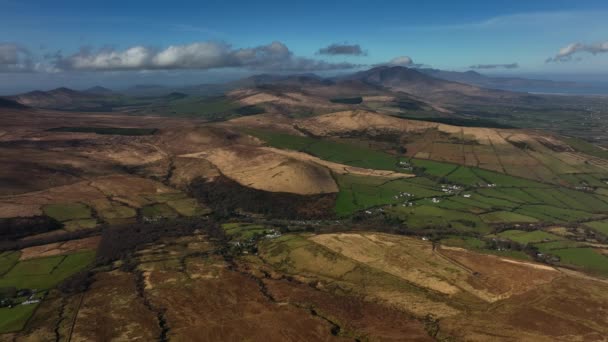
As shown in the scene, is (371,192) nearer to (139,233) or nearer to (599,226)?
(599,226)

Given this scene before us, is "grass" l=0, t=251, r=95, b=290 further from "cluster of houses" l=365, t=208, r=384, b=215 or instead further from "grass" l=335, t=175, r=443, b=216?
"cluster of houses" l=365, t=208, r=384, b=215

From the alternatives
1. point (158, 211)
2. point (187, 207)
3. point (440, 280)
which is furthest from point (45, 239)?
point (440, 280)

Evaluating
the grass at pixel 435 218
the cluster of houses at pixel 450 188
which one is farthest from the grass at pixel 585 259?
the cluster of houses at pixel 450 188

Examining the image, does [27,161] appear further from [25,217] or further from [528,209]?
[528,209]

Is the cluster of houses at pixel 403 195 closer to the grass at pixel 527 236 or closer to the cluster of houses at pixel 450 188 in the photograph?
the cluster of houses at pixel 450 188

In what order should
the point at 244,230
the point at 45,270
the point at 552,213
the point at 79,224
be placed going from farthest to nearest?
the point at 552,213 < the point at 244,230 < the point at 79,224 < the point at 45,270

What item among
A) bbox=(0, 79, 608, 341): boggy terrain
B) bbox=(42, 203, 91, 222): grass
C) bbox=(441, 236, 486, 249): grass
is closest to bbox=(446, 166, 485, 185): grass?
bbox=(0, 79, 608, 341): boggy terrain
